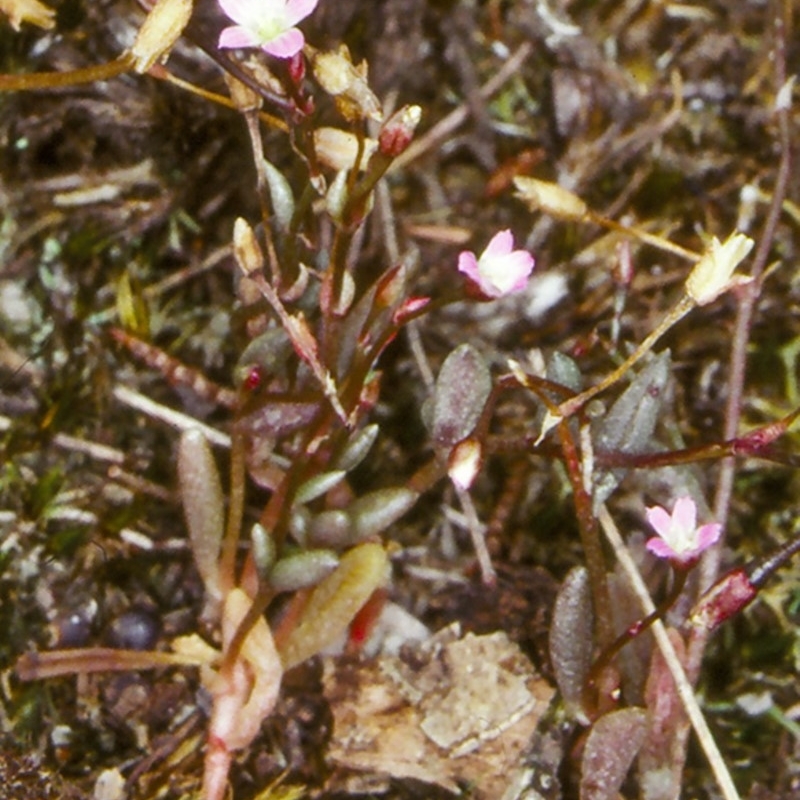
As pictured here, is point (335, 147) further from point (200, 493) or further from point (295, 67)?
point (200, 493)

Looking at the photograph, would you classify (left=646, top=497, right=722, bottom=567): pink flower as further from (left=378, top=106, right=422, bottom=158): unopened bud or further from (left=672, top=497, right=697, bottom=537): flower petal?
(left=378, top=106, right=422, bottom=158): unopened bud

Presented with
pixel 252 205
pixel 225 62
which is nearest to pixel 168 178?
pixel 252 205

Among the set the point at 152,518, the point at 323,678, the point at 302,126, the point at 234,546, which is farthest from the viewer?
the point at 152,518

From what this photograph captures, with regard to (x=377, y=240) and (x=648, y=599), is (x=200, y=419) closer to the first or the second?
(x=377, y=240)

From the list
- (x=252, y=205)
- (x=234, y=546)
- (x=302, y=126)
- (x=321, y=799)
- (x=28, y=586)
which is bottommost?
(x=321, y=799)

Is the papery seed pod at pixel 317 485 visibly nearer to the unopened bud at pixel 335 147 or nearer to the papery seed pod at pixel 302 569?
the papery seed pod at pixel 302 569

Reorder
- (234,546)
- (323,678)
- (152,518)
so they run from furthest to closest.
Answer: (152,518), (323,678), (234,546)
